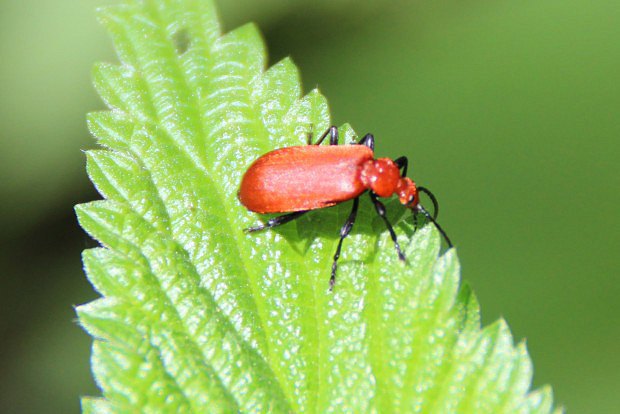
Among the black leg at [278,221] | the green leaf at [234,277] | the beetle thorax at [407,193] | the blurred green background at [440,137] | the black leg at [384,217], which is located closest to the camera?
the green leaf at [234,277]

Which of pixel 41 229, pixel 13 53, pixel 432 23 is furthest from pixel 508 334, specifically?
pixel 13 53

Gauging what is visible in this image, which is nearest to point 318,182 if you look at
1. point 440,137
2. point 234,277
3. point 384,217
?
point 384,217

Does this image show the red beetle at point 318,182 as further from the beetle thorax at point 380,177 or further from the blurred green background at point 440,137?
the blurred green background at point 440,137

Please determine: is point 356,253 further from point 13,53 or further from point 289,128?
point 13,53

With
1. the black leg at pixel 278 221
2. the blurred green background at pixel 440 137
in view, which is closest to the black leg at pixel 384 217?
the black leg at pixel 278 221

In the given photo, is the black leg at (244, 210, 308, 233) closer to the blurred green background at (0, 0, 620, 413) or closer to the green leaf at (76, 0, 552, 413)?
the green leaf at (76, 0, 552, 413)

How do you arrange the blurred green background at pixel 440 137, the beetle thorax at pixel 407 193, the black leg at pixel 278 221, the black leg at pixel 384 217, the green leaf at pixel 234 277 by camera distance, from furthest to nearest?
the blurred green background at pixel 440 137
the beetle thorax at pixel 407 193
the black leg at pixel 278 221
the black leg at pixel 384 217
the green leaf at pixel 234 277

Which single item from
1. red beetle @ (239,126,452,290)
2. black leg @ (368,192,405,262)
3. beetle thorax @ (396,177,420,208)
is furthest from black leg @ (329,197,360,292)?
beetle thorax @ (396,177,420,208)
